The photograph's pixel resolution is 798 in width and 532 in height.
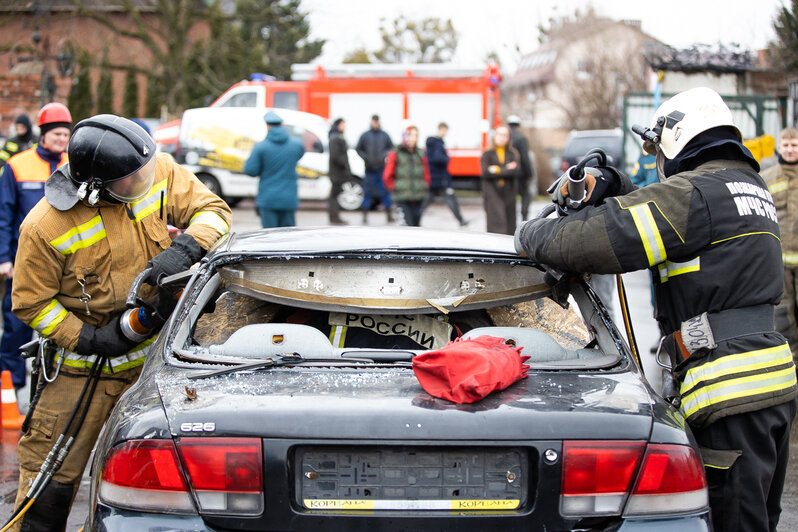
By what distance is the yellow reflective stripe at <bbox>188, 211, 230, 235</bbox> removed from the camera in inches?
139

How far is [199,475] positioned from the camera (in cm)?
215

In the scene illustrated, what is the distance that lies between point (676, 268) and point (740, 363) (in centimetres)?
35

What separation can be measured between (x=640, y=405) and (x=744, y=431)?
65cm

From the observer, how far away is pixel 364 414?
2178 millimetres

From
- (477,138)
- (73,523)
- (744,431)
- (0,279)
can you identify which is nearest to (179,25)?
(477,138)

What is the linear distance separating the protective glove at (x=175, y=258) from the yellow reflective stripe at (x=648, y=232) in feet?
5.31

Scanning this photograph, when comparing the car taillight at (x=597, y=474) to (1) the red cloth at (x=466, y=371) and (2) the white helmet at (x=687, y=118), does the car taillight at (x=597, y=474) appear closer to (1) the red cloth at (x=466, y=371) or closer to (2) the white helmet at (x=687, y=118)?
(1) the red cloth at (x=466, y=371)

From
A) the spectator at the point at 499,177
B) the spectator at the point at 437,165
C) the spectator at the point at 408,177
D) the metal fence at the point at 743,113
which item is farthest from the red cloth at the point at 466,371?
the spectator at the point at 437,165

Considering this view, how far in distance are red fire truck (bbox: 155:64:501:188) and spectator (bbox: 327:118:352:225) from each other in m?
4.67

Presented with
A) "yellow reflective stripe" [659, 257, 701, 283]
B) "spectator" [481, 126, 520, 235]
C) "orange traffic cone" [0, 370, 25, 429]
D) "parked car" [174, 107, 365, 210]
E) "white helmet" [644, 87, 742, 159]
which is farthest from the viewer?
"parked car" [174, 107, 365, 210]

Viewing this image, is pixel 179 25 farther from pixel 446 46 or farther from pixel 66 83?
Result: pixel 446 46

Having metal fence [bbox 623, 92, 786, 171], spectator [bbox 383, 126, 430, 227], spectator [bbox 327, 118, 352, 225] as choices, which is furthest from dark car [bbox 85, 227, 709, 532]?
spectator [bbox 327, 118, 352, 225]

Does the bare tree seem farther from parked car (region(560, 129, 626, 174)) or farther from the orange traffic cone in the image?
the orange traffic cone

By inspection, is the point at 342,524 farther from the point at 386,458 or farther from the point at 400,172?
the point at 400,172
